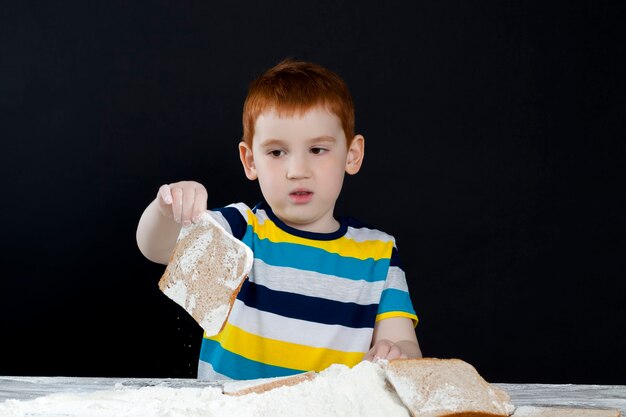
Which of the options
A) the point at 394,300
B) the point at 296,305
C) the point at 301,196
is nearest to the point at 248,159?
the point at 301,196

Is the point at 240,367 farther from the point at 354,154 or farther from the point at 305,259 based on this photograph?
the point at 354,154

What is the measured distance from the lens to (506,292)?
2.32m

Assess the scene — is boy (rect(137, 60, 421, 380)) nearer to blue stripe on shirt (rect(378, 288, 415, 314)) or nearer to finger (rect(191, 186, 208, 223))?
blue stripe on shirt (rect(378, 288, 415, 314))

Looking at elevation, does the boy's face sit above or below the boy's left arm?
above

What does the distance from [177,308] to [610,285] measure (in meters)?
1.22

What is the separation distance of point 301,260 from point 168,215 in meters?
0.40

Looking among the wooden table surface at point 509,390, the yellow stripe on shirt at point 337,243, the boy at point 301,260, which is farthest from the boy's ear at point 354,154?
the wooden table surface at point 509,390

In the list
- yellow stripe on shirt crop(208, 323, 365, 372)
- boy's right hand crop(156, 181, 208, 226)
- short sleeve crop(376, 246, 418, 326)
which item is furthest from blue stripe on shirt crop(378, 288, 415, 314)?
boy's right hand crop(156, 181, 208, 226)

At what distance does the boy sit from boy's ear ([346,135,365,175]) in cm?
2

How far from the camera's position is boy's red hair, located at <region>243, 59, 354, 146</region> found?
63.7 inches

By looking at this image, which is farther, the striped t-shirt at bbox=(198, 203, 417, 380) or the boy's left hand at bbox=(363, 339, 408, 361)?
the striped t-shirt at bbox=(198, 203, 417, 380)

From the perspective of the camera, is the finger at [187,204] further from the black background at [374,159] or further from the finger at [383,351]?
the black background at [374,159]

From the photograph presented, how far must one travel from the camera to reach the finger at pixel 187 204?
126cm

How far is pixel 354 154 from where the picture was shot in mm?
1773
